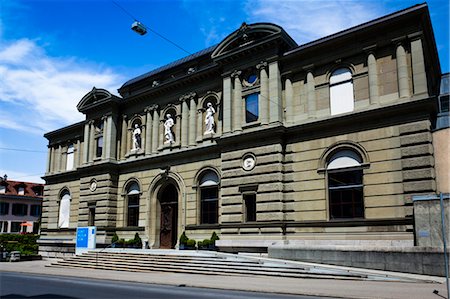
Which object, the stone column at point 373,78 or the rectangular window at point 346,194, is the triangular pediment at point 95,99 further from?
the stone column at point 373,78

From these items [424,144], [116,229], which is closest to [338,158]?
[424,144]

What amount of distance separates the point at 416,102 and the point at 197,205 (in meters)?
15.4

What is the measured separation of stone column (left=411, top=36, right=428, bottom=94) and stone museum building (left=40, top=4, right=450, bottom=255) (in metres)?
0.05

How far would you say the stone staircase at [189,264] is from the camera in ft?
62.7

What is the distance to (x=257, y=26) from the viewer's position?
1042 inches

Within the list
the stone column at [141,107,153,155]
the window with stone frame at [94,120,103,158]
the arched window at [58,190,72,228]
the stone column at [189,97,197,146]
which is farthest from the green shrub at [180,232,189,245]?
the arched window at [58,190,72,228]

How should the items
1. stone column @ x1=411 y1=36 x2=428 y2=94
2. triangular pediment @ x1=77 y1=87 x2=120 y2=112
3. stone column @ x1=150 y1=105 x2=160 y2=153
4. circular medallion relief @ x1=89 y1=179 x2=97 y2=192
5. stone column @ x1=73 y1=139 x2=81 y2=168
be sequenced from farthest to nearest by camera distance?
stone column @ x1=73 y1=139 x2=81 y2=168
triangular pediment @ x1=77 y1=87 x2=120 y2=112
circular medallion relief @ x1=89 y1=179 x2=97 y2=192
stone column @ x1=150 y1=105 x2=160 y2=153
stone column @ x1=411 y1=36 x2=428 y2=94

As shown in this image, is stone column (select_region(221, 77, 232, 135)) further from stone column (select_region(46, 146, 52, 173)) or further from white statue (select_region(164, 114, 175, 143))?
stone column (select_region(46, 146, 52, 173))

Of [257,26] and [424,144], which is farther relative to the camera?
[257,26]

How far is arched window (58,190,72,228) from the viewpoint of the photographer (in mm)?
38906

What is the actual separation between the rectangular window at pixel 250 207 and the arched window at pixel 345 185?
183 inches

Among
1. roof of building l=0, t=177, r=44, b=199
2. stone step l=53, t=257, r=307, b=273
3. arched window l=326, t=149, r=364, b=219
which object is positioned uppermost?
roof of building l=0, t=177, r=44, b=199

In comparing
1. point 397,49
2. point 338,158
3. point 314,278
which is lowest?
point 314,278

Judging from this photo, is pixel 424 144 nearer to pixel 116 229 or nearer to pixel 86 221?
pixel 116 229
